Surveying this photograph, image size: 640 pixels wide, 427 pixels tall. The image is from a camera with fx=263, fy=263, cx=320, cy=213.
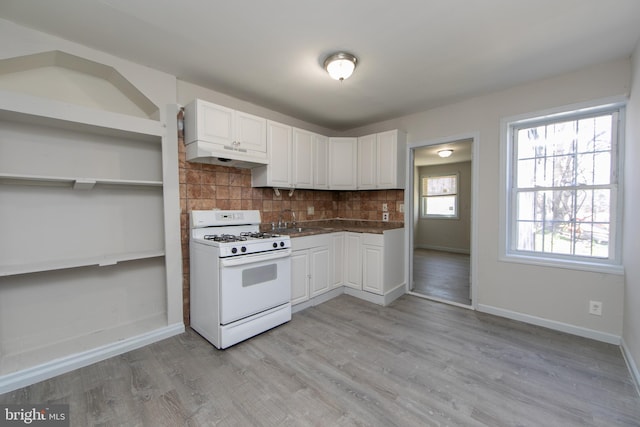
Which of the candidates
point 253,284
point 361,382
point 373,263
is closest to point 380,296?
point 373,263

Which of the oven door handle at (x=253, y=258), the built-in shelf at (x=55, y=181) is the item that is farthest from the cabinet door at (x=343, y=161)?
the built-in shelf at (x=55, y=181)

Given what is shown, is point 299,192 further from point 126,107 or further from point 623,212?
point 623,212

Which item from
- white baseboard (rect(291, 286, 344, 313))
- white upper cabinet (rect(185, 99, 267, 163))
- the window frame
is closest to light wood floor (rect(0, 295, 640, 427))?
white baseboard (rect(291, 286, 344, 313))

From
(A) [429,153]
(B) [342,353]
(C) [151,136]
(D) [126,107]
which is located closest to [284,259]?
(B) [342,353]

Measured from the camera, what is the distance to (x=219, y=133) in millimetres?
2619

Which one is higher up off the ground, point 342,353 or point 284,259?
point 284,259

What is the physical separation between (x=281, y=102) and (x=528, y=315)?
3639 mm

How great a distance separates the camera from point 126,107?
A: 2463 mm

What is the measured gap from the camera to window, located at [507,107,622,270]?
8.09 ft

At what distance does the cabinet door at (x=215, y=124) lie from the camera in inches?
98.5

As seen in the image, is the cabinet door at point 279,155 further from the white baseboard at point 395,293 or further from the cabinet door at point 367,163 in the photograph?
the white baseboard at point 395,293

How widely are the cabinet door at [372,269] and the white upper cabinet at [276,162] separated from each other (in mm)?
1345

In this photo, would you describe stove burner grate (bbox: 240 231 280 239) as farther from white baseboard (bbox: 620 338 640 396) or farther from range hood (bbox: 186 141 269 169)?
white baseboard (bbox: 620 338 640 396)

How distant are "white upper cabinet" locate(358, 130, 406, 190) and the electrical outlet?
2.21 metres
